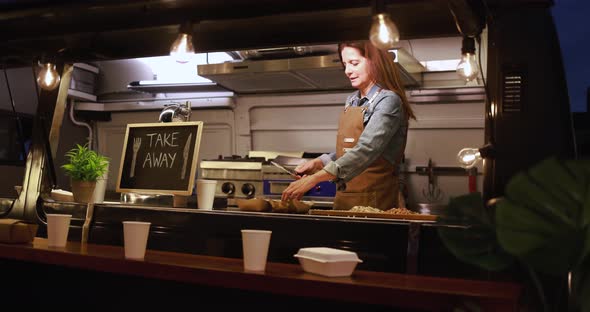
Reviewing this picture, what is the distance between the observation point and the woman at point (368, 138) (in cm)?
300

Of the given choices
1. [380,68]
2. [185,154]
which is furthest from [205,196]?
[380,68]

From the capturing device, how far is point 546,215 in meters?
1.08

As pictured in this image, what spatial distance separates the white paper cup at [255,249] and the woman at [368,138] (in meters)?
0.80

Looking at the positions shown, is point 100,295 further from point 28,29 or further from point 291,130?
point 291,130

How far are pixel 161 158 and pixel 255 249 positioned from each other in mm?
1316

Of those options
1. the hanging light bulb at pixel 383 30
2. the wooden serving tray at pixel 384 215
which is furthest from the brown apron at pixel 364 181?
the hanging light bulb at pixel 383 30

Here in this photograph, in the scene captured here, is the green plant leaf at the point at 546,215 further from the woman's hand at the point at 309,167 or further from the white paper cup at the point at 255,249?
the woman's hand at the point at 309,167

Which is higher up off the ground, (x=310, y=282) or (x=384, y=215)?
(x=384, y=215)

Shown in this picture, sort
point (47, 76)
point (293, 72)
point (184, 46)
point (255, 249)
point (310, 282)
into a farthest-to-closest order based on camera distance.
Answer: point (293, 72) < point (47, 76) < point (184, 46) < point (255, 249) < point (310, 282)

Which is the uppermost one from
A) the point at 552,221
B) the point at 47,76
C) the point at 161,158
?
the point at 47,76

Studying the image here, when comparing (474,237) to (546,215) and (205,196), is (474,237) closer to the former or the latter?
(546,215)

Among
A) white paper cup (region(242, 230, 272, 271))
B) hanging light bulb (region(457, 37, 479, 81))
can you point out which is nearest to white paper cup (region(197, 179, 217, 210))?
white paper cup (region(242, 230, 272, 271))

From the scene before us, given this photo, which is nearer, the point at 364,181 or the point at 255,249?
the point at 255,249

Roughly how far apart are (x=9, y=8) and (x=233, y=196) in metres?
2.52
